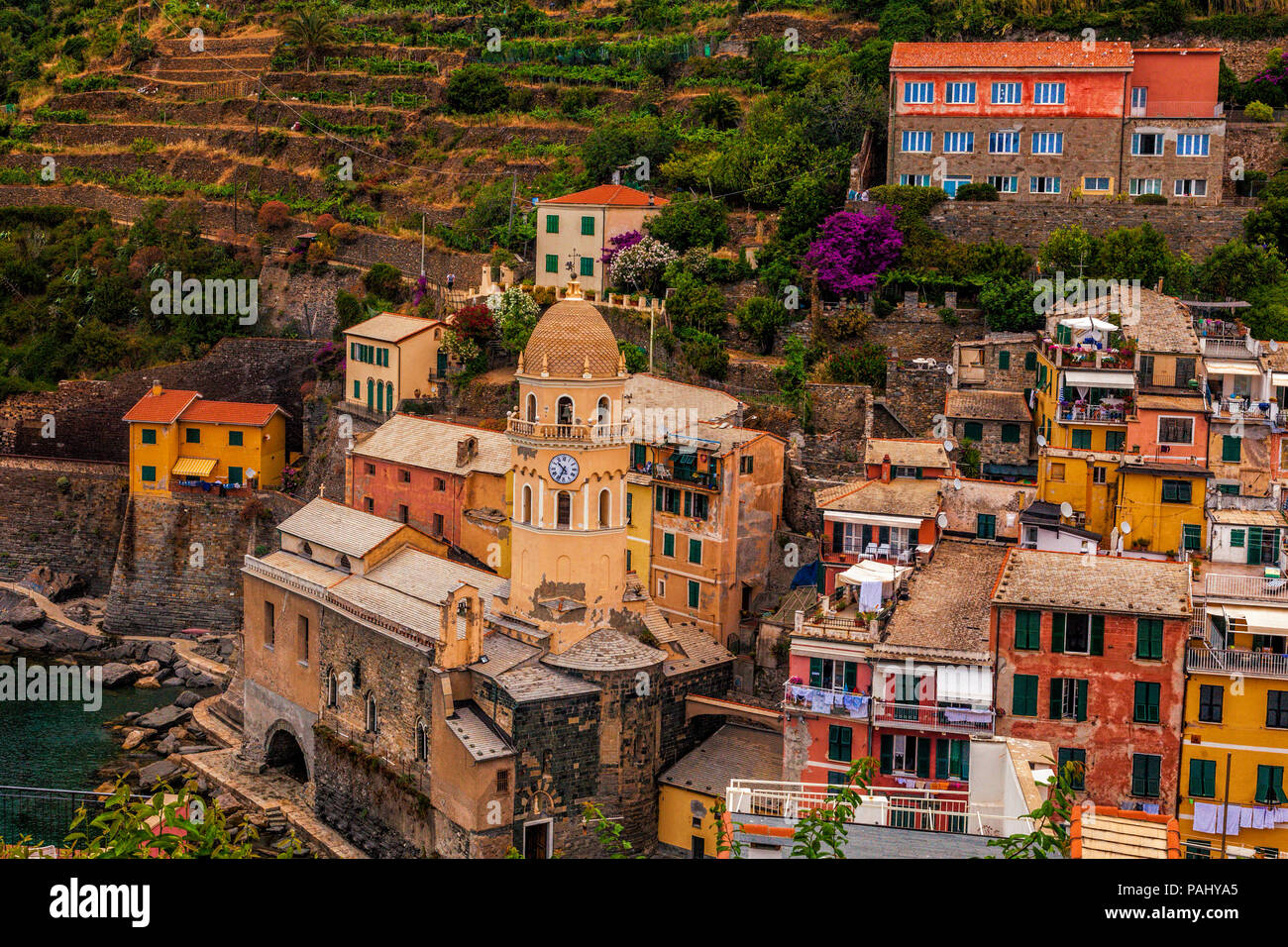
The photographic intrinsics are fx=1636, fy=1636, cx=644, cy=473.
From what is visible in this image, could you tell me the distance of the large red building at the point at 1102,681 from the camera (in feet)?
104

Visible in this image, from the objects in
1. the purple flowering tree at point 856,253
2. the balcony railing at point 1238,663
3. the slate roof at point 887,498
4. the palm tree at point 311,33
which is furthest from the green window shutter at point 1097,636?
the palm tree at point 311,33

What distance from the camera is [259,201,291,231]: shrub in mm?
72562

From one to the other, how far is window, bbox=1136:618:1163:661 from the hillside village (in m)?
0.08

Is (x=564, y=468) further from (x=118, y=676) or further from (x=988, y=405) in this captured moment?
(x=118, y=676)

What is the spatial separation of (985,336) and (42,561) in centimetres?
3655

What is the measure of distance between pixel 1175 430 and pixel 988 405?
6705mm

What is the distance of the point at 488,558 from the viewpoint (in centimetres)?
4759

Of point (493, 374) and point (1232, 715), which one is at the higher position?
point (493, 374)

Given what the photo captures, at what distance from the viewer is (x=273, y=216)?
72.6 m

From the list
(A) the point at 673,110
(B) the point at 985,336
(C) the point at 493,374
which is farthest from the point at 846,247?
(A) the point at 673,110

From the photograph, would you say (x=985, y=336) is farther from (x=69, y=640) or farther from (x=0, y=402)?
(x=0, y=402)

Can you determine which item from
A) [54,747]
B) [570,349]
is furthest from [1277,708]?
[54,747]

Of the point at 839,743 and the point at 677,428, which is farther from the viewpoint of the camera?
the point at 677,428
